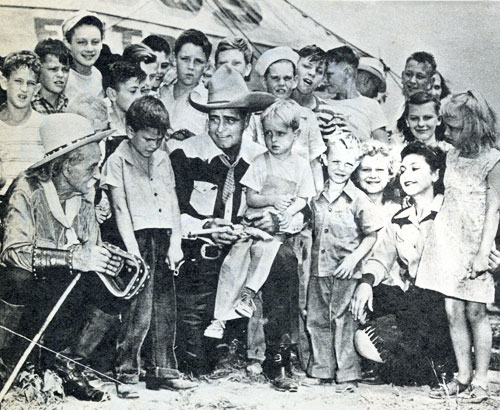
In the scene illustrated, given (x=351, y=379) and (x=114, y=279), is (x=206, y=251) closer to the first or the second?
(x=114, y=279)

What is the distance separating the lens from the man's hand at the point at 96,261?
7.95 metres

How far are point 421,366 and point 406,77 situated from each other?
111 inches

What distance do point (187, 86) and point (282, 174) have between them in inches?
49.6

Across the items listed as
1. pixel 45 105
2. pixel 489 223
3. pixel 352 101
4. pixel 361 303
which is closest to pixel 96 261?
pixel 45 105

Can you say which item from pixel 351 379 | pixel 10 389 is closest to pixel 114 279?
pixel 10 389

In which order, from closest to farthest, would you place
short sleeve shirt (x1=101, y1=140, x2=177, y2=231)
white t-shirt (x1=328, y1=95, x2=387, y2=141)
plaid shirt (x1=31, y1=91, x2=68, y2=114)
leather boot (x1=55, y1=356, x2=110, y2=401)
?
1. leather boot (x1=55, y1=356, x2=110, y2=401)
2. short sleeve shirt (x1=101, y1=140, x2=177, y2=231)
3. plaid shirt (x1=31, y1=91, x2=68, y2=114)
4. white t-shirt (x1=328, y1=95, x2=387, y2=141)

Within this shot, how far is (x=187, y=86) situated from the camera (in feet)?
26.9

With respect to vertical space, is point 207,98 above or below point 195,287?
above

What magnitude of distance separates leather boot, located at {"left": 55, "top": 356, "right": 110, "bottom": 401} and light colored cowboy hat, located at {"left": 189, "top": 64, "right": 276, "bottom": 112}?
9.03 ft

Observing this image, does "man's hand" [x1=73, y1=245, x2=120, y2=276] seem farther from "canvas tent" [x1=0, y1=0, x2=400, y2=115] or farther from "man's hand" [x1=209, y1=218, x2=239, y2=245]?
"canvas tent" [x1=0, y1=0, x2=400, y2=115]

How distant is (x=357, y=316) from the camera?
8.07m

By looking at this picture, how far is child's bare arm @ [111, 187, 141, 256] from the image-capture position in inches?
314

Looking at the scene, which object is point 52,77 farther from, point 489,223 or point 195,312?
point 489,223

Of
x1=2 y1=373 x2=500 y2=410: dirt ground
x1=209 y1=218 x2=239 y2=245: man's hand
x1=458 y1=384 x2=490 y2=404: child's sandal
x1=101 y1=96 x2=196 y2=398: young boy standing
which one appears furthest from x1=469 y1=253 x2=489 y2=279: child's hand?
x1=101 y1=96 x2=196 y2=398: young boy standing
